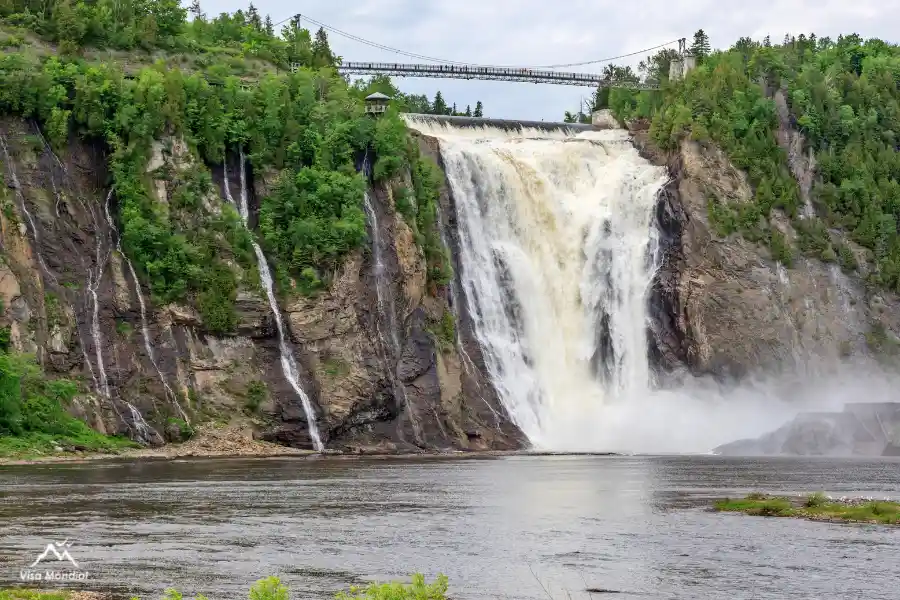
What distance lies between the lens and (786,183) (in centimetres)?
12606

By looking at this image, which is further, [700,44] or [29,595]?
[700,44]

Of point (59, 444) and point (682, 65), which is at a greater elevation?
point (682, 65)

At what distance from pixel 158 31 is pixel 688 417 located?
1999 inches

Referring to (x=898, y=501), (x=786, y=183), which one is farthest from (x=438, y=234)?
(x=898, y=501)

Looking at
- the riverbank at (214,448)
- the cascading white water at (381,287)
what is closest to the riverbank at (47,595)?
the riverbank at (214,448)

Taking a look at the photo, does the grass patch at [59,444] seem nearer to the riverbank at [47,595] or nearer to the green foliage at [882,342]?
the riverbank at [47,595]

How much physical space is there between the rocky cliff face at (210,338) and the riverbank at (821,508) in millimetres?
41116

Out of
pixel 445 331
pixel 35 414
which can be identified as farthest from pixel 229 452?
pixel 445 331

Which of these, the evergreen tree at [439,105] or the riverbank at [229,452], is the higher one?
the evergreen tree at [439,105]

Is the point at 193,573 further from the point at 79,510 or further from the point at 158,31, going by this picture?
the point at 158,31

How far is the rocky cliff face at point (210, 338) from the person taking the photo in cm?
8681

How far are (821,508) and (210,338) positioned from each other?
4915cm

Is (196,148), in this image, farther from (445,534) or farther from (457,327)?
(445,534)

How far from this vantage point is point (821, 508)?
2071 inches
